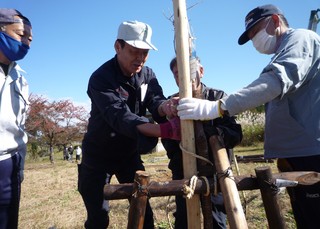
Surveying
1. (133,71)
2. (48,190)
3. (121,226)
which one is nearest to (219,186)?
(133,71)

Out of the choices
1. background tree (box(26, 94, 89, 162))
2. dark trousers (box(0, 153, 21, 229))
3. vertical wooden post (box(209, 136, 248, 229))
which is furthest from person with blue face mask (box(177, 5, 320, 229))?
background tree (box(26, 94, 89, 162))

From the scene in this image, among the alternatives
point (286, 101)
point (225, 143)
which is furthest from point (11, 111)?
point (286, 101)

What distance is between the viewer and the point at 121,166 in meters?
3.10

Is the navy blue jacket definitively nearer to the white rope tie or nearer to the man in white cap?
the man in white cap

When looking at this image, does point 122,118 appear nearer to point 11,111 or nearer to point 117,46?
point 117,46

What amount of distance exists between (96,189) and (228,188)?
1667mm

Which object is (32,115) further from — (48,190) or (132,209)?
(132,209)

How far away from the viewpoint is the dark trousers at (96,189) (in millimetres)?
3014

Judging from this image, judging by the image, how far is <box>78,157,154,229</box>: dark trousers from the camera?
3.01m

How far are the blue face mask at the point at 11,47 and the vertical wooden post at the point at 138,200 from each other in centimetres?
161

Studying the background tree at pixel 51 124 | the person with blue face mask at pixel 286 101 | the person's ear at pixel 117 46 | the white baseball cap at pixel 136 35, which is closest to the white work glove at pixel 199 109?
the person with blue face mask at pixel 286 101

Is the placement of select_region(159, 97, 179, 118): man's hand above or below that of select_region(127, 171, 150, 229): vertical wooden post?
above

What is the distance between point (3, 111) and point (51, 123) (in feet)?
84.9

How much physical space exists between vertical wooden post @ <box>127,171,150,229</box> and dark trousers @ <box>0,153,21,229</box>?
4.06 feet
